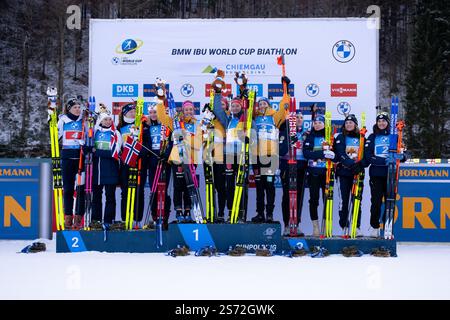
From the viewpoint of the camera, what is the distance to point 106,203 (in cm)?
727

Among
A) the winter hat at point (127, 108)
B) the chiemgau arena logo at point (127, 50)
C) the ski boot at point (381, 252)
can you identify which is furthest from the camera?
the chiemgau arena logo at point (127, 50)

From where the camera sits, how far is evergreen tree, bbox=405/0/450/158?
70.5 feet

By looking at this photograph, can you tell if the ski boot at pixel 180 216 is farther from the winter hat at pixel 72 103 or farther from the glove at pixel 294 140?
the winter hat at pixel 72 103

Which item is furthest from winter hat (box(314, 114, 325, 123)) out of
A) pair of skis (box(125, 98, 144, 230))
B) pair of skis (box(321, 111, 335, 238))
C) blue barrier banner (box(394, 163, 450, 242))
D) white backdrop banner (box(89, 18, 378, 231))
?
pair of skis (box(125, 98, 144, 230))

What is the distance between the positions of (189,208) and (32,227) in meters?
2.32

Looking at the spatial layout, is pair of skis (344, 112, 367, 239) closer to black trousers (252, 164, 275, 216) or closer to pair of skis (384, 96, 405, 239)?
pair of skis (384, 96, 405, 239)

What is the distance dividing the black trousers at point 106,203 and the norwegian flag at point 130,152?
0.38 metres

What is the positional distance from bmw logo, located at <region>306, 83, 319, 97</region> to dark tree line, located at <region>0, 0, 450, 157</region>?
14.5 m

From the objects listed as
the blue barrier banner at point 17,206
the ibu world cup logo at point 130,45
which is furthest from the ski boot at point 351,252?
the blue barrier banner at point 17,206

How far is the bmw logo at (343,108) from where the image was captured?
810cm

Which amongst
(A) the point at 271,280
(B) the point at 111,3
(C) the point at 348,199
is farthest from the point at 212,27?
(B) the point at 111,3

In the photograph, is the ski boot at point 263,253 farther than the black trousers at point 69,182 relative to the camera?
No

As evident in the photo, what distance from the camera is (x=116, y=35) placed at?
327 inches

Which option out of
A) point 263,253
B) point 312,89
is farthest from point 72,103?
point 312,89
